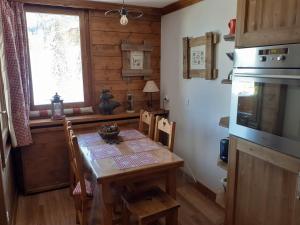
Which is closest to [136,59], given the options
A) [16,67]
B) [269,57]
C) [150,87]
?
[150,87]

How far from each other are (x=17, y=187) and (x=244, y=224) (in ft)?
8.57

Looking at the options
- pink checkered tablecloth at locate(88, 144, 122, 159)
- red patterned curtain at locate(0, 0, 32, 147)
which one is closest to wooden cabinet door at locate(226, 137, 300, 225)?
pink checkered tablecloth at locate(88, 144, 122, 159)

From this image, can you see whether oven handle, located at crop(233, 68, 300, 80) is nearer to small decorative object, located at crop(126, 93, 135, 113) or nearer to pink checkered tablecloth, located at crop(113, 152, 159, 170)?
pink checkered tablecloth, located at crop(113, 152, 159, 170)

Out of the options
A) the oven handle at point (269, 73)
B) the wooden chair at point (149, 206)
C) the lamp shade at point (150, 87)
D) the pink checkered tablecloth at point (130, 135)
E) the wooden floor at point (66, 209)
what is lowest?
the wooden floor at point (66, 209)

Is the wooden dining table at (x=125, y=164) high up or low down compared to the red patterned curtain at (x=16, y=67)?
down

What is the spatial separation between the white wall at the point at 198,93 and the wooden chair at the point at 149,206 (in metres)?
0.93

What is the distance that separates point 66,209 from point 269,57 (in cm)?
246

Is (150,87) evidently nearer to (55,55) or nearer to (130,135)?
(130,135)

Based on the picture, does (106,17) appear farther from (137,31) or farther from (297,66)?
(297,66)

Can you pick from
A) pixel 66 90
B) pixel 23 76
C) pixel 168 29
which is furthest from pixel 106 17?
pixel 23 76

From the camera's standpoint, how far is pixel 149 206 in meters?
1.88

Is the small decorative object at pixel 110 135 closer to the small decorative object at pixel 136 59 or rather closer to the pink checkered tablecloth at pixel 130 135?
the pink checkered tablecloth at pixel 130 135

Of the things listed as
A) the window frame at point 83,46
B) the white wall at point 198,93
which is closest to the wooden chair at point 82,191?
the window frame at point 83,46

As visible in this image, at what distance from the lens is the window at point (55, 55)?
9.78 feet
